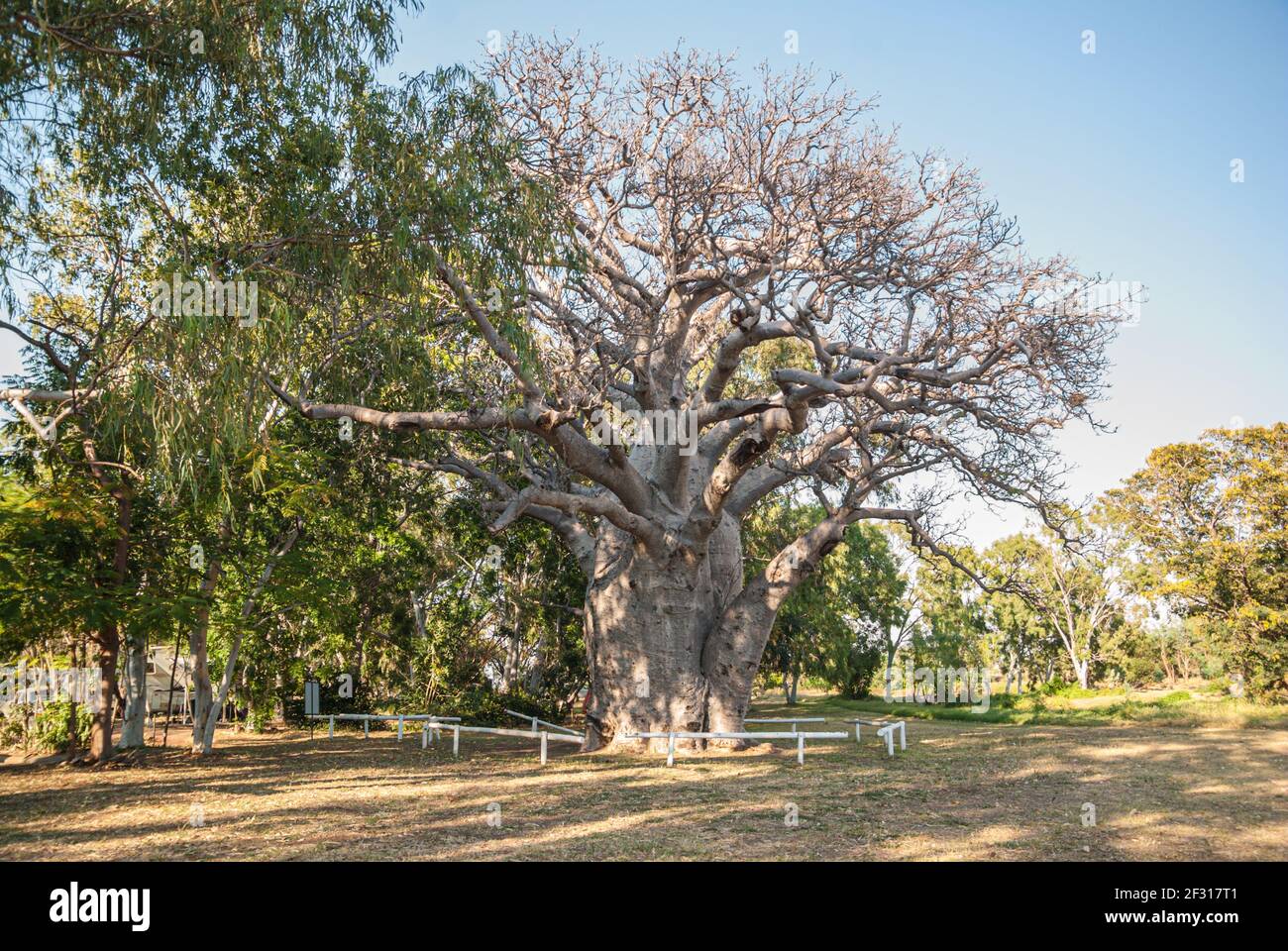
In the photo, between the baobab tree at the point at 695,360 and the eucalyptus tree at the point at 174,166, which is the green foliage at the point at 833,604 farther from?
the eucalyptus tree at the point at 174,166

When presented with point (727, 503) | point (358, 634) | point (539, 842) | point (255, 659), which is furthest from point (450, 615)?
point (539, 842)

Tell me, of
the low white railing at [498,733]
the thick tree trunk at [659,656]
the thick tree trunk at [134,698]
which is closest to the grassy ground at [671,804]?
the low white railing at [498,733]

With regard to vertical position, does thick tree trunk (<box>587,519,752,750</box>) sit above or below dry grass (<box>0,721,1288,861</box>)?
above

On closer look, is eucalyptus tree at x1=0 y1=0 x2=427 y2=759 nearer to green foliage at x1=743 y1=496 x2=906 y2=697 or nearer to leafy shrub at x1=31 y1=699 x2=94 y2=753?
leafy shrub at x1=31 y1=699 x2=94 y2=753

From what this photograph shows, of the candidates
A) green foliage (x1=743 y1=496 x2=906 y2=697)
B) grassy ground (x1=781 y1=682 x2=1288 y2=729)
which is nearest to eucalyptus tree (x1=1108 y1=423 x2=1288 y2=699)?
grassy ground (x1=781 y1=682 x2=1288 y2=729)

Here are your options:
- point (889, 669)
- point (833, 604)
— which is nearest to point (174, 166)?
point (833, 604)

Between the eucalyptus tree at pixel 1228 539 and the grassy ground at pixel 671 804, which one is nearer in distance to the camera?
the grassy ground at pixel 671 804

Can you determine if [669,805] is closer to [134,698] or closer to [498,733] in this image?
[498,733]

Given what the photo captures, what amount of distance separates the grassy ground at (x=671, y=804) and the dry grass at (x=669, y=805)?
0.11 ft

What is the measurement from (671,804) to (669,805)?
2.6 inches

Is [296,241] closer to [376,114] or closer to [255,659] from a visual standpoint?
[376,114]

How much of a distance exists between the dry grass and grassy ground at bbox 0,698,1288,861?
3 cm

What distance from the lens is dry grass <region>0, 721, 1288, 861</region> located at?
7.19 metres

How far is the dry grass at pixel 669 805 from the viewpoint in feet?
23.6
